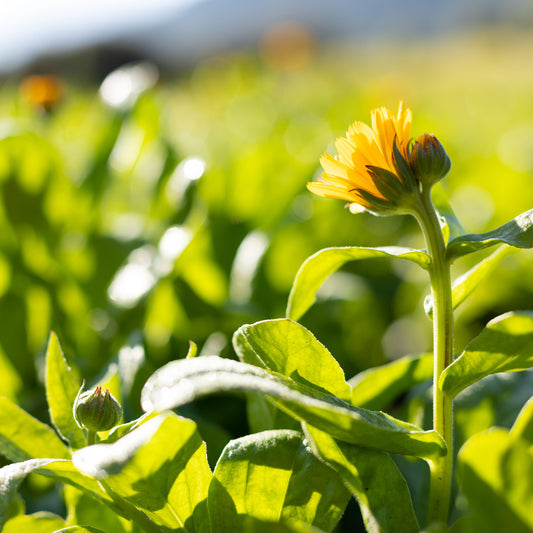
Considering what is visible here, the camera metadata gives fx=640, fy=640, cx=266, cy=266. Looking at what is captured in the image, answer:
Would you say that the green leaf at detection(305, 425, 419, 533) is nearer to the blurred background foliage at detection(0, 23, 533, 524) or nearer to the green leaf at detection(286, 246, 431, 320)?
the green leaf at detection(286, 246, 431, 320)

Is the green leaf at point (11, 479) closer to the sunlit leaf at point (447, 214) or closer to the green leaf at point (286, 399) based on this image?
the green leaf at point (286, 399)

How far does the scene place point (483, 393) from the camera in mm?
672

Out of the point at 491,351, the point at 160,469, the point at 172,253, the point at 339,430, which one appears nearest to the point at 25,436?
the point at 160,469

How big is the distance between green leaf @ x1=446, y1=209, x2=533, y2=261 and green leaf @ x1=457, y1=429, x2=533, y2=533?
0.16 meters

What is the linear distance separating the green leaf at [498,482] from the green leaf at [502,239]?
162 mm

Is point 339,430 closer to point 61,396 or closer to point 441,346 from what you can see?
point 441,346

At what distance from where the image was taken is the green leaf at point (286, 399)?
37 cm

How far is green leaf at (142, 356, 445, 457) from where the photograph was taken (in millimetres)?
367

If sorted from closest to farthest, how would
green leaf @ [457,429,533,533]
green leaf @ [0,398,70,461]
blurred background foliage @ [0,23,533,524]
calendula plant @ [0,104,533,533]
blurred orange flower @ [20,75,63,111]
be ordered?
green leaf @ [457,429,533,533] < calendula plant @ [0,104,533,533] < green leaf @ [0,398,70,461] < blurred background foliage @ [0,23,533,524] < blurred orange flower @ [20,75,63,111]

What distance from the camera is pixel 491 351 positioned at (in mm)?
471

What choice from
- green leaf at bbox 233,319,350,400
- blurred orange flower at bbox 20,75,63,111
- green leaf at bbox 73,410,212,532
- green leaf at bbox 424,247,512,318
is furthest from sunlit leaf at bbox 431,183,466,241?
blurred orange flower at bbox 20,75,63,111

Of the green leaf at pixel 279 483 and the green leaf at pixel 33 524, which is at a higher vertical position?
the green leaf at pixel 279 483

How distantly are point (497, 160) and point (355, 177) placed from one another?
1.60m

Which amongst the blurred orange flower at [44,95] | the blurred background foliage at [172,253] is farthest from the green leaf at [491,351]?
the blurred orange flower at [44,95]
